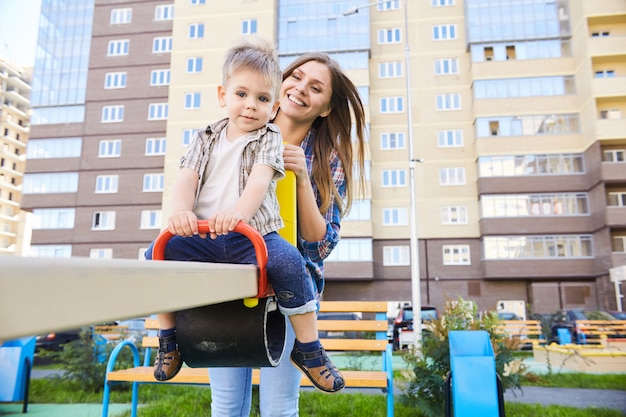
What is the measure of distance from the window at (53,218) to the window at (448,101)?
1387 centimetres

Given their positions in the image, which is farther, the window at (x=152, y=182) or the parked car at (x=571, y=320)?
the window at (x=152, y=182)

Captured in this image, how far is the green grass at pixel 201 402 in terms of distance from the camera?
10.9 feet

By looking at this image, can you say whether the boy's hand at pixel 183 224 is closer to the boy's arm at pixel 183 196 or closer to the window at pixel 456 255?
the boy's arm at pixel 183 196

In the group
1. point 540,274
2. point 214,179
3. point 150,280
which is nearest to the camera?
point 150,280

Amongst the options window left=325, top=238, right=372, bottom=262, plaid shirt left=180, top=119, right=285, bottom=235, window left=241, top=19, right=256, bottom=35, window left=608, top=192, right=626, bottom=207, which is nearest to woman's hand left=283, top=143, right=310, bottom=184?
plaid shirt left=180, top=119, right=285, bottom=235

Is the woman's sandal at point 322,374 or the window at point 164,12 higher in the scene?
the window at point 164,12

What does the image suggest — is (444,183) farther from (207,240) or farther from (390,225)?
(207,240)

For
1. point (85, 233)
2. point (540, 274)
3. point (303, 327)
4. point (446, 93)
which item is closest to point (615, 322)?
point (540, 274)

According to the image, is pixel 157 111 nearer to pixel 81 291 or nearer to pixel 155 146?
pixel 155 146

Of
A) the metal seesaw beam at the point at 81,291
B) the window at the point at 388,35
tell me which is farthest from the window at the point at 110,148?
the metal seesaw beam at the point at 81,291

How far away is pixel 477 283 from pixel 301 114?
16875 millimetres

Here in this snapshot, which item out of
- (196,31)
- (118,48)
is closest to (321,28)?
(196,31)

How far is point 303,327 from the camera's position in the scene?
0.87 metres

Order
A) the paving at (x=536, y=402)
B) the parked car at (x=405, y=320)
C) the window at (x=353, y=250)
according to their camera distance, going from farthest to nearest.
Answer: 1. the window at (x=353, y=250)
2. the parked car at (x=405, y=320)
3. the paving at (x=536, y=402)
